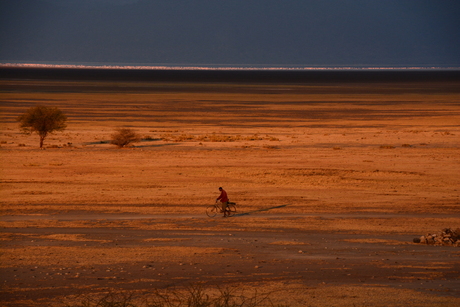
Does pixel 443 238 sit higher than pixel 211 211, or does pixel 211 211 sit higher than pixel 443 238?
pixel 211 211

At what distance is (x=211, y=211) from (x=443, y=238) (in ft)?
25.2

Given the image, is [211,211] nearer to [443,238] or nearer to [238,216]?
[238,216]

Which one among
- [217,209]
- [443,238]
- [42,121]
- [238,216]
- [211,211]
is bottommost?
[443,238]

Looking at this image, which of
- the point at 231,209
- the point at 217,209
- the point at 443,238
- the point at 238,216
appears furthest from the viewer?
the point at 231,209

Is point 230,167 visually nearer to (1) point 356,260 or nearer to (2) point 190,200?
(2) point 190,200

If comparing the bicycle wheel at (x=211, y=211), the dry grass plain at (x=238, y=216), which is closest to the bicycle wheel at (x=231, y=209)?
the dry grass plain at (x=238, y=216)

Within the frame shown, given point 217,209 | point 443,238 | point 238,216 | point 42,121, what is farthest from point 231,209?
point 42,121

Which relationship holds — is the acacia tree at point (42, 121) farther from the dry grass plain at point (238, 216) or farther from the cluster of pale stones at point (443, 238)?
the cluster of pale stones at point (443, 238)

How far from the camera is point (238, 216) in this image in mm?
21734

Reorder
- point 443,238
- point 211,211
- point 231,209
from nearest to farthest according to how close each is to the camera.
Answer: point 443,238 < point 211,211 < point 231,209

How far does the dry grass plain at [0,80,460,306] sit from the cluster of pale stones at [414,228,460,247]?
1.04ft

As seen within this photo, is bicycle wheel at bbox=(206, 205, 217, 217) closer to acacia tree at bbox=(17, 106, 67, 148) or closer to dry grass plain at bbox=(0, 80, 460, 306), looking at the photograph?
dry grass plain at bbox=(0, 80, 460, 306)

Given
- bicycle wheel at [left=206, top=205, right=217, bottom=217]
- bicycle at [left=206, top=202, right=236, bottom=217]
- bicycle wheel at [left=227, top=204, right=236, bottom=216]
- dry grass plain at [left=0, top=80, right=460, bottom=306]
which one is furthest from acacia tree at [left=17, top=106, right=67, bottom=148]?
bicycle wheel at [left=227, top=204, right=236, bottom=216]

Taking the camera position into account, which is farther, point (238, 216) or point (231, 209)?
point (231, 209)
